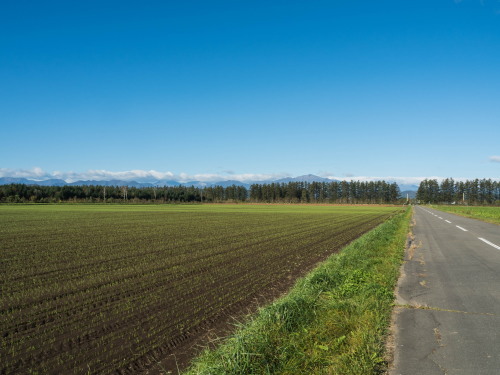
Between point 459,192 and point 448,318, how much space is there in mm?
189456

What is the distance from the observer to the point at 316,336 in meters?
4.61

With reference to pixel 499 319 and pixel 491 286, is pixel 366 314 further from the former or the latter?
pixel 491 286

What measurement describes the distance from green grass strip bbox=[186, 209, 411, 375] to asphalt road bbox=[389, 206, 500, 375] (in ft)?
1.02

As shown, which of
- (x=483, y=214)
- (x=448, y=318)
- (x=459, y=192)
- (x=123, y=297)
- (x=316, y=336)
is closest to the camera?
(x=316, y=336)

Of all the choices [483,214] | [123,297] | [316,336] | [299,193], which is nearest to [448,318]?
[316,336]

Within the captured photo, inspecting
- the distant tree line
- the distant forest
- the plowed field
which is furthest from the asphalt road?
the distant tree line

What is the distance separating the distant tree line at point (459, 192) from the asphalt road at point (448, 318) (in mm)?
170671

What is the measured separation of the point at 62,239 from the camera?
1775cm

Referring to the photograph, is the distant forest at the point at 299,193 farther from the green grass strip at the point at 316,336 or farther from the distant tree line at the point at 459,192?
the green grass strip at the point at 316,336

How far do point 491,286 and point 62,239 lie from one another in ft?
62.4

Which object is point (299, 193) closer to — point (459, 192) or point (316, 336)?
point (459, 192)

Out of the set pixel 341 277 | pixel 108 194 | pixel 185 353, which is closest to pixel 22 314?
pixel 185 353

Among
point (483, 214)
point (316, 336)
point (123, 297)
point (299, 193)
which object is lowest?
point (123, 297)

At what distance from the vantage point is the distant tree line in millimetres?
156125
